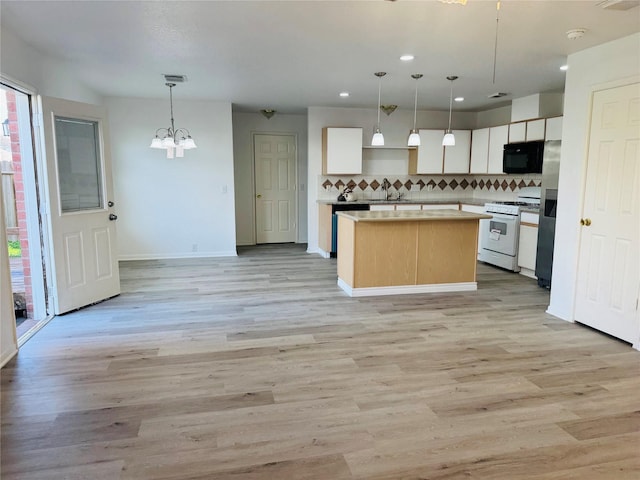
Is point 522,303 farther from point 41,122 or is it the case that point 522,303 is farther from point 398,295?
point 41,122

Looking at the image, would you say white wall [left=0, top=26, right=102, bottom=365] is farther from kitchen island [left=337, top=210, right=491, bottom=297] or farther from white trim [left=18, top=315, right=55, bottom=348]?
kitchen island [left=337, top=210, right=491, bottom=297]

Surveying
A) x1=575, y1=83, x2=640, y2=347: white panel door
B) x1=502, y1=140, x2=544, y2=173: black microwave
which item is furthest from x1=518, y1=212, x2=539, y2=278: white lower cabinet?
x1=575, y1=83, x2=640, y2=347: white panel door

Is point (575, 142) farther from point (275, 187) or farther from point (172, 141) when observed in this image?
point (275, 187)

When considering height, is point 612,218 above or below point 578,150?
below

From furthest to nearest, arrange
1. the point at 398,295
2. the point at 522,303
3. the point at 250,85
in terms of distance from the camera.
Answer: the point at 250,85, the point at 398,295, the point at 522,303

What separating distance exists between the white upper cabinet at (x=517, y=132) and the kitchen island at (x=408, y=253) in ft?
6.26

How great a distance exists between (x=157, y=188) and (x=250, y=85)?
2.46 m

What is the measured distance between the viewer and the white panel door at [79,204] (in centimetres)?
403

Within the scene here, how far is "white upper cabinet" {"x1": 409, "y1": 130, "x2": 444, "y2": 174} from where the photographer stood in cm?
721

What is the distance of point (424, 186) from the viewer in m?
7.77

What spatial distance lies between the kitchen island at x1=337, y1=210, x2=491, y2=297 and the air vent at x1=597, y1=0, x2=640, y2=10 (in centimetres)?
234

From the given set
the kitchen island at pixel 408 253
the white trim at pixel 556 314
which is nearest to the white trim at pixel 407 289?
the kitchen island at pixel 408 253

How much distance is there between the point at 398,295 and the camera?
4.80 m

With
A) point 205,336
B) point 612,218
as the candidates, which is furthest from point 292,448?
point 612,218
